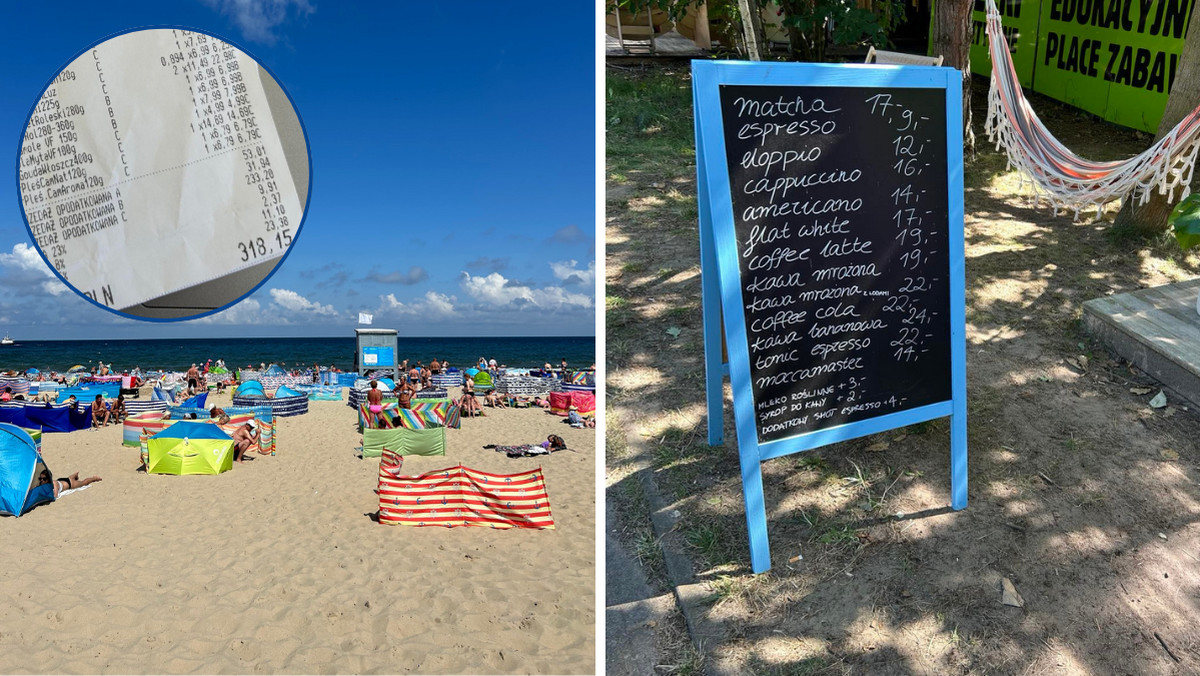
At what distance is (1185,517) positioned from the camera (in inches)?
102

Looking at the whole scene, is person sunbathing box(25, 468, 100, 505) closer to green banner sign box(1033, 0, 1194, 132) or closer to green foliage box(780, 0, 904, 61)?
green foliage box(780, 0, 904, 61)

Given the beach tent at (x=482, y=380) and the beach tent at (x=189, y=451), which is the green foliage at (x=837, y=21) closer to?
the beach tent at (x=189, y=451)

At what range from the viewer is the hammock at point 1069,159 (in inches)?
149

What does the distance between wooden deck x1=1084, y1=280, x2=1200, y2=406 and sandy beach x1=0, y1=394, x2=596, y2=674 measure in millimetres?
2352

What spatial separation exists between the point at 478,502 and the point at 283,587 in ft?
3.81

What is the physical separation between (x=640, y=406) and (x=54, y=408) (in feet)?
35.2

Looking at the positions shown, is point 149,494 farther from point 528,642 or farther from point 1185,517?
point 1185,517

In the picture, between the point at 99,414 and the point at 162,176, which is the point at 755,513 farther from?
the point at 99,414

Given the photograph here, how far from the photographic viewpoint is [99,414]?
450 inches

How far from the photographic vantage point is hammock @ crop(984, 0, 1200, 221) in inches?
149

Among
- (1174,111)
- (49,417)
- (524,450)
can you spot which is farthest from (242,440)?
(1174,111)

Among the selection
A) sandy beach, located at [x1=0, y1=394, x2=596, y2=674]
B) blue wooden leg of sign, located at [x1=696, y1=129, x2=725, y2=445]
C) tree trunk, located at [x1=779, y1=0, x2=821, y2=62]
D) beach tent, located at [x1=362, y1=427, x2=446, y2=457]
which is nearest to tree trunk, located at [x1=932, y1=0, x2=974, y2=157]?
tree trunk, located at [x1=779, y1=0, x2=821, y2=62]

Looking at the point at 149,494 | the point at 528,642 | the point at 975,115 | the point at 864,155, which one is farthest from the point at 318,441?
the point at 864,155

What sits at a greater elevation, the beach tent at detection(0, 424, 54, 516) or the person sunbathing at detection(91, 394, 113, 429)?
the beach tent at detection(0, 424, 54, 516)
